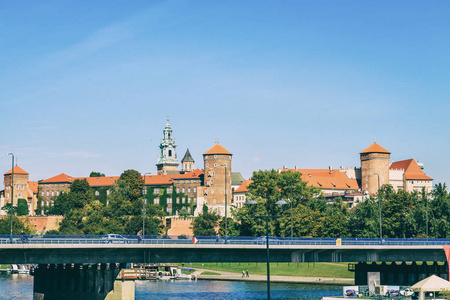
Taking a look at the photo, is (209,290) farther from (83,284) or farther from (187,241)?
(83,284)

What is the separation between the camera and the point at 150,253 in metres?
74.2

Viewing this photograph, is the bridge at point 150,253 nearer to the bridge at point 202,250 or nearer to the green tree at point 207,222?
the bridge at point 202,250

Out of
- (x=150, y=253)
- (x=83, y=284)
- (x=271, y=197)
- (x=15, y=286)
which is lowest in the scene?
(x=15, y=286)

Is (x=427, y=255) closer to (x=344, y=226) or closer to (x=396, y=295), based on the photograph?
(x=396, y=295)

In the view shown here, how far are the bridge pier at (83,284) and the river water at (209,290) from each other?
941 centimetres

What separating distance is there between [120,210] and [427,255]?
115 metres

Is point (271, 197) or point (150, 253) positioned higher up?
point (271, 197)

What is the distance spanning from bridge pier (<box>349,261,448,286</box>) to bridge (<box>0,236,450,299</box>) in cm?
17

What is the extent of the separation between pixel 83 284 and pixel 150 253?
339 inches

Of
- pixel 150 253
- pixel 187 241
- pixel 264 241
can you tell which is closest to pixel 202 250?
pixel 187 241

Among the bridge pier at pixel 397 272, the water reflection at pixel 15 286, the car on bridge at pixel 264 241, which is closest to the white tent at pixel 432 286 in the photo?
the car on bridge at pixel 264 241

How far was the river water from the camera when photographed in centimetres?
9144

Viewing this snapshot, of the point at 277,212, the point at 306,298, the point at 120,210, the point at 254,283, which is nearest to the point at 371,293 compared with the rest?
the point at 306,298

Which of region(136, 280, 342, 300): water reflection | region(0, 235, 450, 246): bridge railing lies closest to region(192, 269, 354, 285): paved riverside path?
region(136, 280, 342, 300): water reflection
